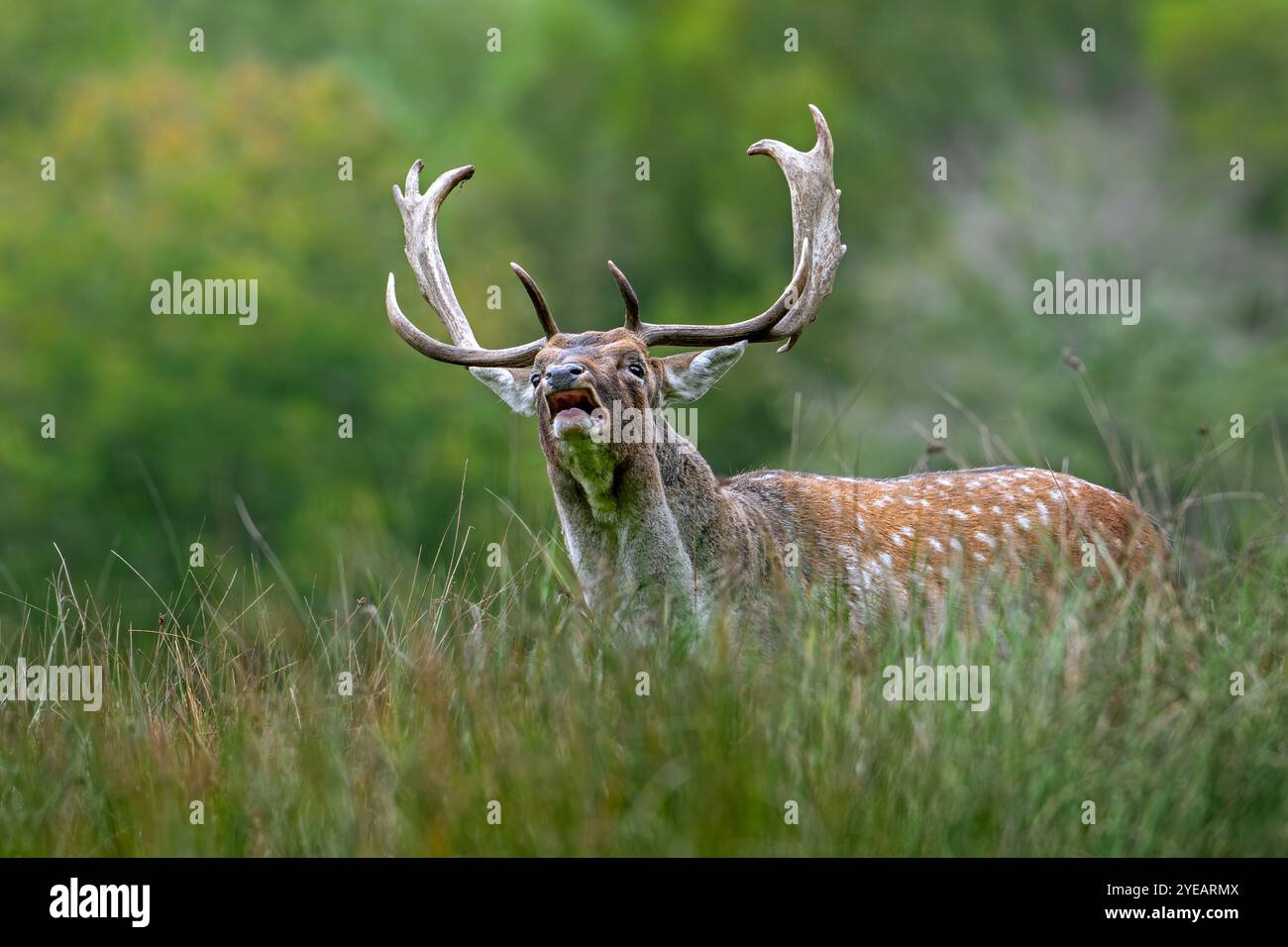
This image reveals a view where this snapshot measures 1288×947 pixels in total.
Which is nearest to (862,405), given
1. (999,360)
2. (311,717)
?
(999,360)

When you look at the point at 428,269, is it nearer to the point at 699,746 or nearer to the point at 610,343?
the point at 610,343

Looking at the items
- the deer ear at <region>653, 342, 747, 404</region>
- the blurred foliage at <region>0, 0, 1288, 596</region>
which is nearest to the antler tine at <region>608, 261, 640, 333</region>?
the deer ear at <region>653, 342, 747, 404</region>

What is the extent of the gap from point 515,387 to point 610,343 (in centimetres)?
50

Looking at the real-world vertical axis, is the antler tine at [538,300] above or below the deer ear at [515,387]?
above

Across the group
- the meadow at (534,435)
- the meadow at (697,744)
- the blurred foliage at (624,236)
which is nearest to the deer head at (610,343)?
the meadow at (534,435)

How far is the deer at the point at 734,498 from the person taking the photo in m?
5.98

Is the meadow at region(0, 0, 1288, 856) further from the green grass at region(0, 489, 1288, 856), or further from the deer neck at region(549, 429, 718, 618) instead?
the deer neck at region(549, 429, 718, 618)

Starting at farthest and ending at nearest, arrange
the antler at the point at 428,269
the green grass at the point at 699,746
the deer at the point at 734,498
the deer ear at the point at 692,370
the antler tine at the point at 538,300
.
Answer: the antler at the point at 428,269
the deer ear at the point at 692,370
the antler tine at the point at 538,300
the deer at the point at 734,498
the green grass at the point at 699,746

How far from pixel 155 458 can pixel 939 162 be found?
18.4m

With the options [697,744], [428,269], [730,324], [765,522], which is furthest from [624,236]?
[697,744]

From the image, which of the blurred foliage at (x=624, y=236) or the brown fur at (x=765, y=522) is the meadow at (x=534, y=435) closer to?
the blurred foliage at (x=624, y=236)

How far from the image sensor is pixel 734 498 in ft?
21.5

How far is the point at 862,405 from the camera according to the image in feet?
72.2

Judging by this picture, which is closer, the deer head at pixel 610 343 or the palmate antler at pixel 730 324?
the deer head at pixel 610 343
